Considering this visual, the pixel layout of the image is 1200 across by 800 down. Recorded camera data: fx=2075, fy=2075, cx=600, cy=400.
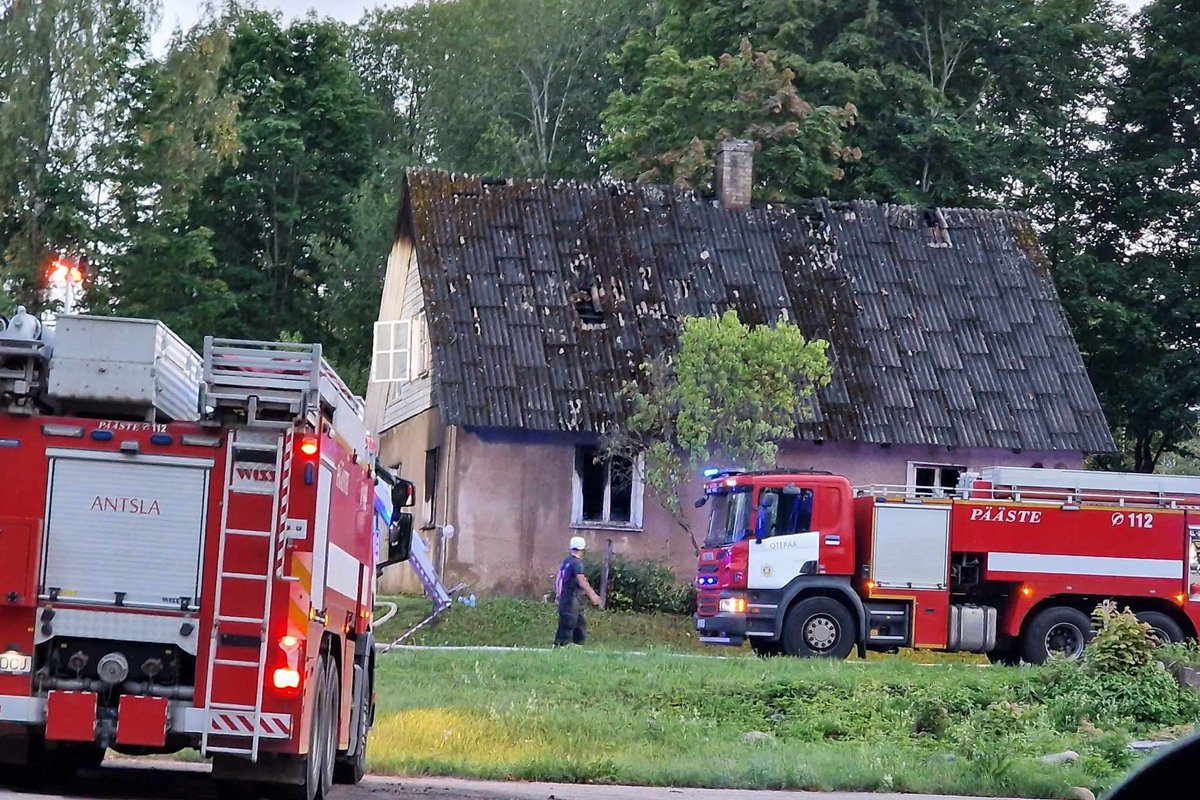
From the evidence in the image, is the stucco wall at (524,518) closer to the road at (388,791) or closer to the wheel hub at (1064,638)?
the wheel hub at (1064,638)

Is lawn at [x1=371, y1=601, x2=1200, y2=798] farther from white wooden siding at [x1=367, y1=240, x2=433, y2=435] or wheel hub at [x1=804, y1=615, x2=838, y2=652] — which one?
white wooden siding at [x1=367, y1=240, x2=433, y2=435]

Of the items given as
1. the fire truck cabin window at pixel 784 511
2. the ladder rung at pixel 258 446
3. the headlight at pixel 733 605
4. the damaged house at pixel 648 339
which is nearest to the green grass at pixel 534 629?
the headlight at pixel 733 605

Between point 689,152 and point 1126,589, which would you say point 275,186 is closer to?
point 689,152

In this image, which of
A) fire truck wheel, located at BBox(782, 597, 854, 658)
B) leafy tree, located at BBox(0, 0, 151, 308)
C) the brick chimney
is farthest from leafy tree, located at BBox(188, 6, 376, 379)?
fire truck wheel, located at BBox(782, 597, 854, 658)

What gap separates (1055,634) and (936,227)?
49.6 feet

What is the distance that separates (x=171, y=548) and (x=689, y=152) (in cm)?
3614

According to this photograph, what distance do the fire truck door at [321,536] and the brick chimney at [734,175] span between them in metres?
29.9

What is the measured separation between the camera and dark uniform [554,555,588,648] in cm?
2866

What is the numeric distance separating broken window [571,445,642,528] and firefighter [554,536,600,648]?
8.44m

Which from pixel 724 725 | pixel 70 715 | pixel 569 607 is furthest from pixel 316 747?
pixel 569 607

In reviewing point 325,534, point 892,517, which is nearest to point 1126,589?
point 892,517

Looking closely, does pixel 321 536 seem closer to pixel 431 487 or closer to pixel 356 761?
pixel 356 761

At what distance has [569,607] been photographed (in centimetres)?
2930

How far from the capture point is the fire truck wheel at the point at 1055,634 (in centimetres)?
2905
